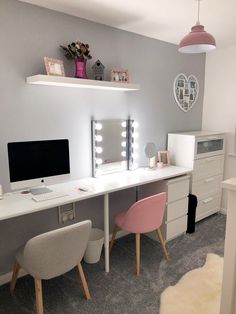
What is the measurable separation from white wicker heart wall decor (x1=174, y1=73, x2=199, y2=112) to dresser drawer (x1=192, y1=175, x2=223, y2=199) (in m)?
0.98

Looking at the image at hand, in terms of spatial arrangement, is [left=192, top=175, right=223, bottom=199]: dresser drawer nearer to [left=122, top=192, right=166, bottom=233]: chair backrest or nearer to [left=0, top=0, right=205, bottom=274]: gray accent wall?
[left=0, top=0, right=205, bottom=274]: gray accent wall

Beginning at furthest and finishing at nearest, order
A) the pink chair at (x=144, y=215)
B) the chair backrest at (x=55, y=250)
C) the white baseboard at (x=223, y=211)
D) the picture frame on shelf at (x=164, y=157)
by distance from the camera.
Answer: the white baseboard at (x=223, y=211) < the picture frame on shelf at (x=164, y=157) < the pink chair at (x=144, y=215) < the chair backrest at (x=55, y=250)

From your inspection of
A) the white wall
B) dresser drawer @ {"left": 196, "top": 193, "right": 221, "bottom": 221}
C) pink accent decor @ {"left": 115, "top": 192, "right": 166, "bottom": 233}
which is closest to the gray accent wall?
the white wall

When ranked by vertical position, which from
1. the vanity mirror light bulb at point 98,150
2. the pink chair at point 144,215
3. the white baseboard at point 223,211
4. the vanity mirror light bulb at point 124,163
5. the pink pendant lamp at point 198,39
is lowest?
the white baseboard at point 223,211

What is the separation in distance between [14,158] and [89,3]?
4.43ft

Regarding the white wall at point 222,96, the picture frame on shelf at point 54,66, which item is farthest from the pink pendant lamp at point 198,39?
the white wall at point 222,96

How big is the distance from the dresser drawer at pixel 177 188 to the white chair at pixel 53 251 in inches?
48.5

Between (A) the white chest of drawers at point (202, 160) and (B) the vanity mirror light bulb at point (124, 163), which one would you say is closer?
(B) the vanity mirror light bulb at point (124, 163)

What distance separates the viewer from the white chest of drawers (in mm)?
3045

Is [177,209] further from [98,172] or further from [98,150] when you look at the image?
[98,150]

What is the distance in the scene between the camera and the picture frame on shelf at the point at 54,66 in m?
2.03

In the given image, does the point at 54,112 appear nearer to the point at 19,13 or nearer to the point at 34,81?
the point at 34,81

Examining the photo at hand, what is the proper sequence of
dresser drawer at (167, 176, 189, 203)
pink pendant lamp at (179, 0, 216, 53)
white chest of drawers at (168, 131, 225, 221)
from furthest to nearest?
white chest of drawers at (168, 131, 225, 221) < dresser drawer at (167, 176, 189, 203) < pink pendant lamp at (179, 0, 216, 53)

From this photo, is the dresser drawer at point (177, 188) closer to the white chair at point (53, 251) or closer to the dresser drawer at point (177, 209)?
the dresser drawer at point (177, 209)
